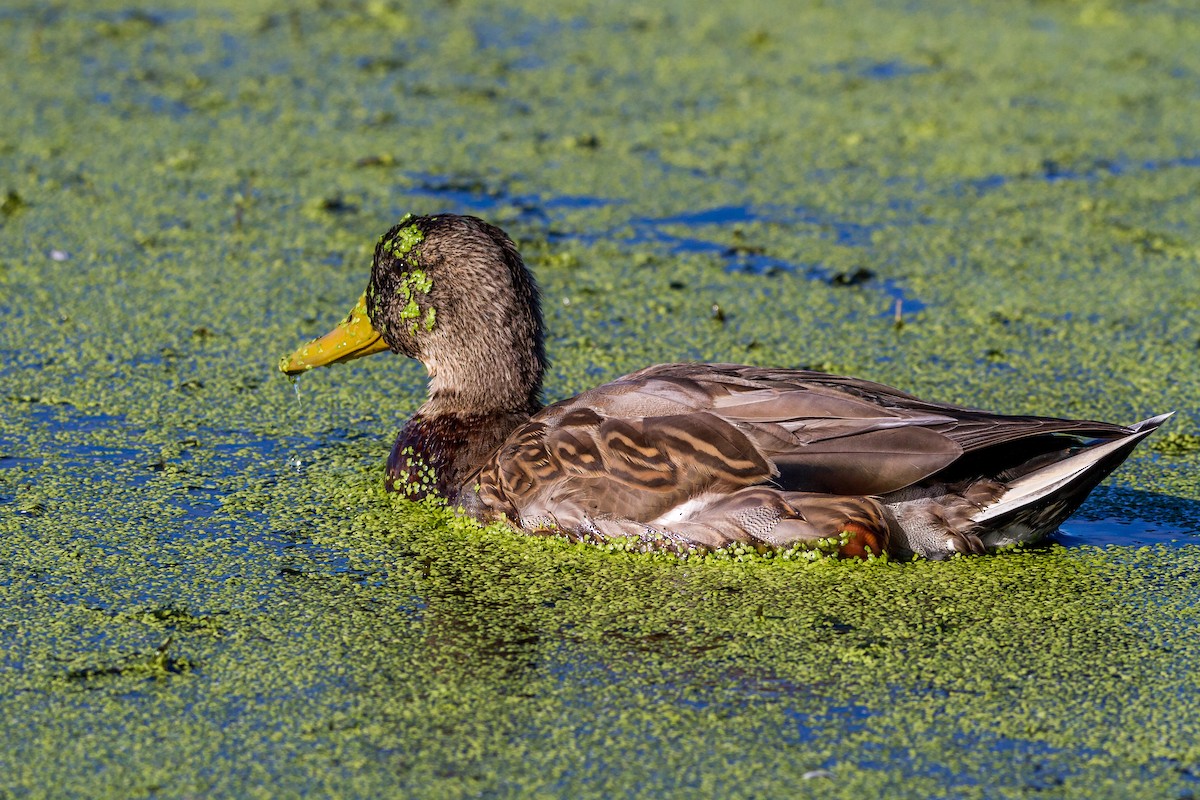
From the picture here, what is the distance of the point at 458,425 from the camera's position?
5.56 m

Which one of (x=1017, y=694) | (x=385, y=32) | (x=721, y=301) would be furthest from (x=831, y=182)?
(x=1017, y=694)

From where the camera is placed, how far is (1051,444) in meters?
4.99

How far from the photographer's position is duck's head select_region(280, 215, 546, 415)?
5.58 meters

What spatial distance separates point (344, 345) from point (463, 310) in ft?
1.69

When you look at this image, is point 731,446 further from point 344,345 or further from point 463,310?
point 344,345

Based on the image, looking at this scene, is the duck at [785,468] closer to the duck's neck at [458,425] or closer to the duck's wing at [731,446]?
the duck's wing at [731,446]

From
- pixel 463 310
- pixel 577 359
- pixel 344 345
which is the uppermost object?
pixel 463 310

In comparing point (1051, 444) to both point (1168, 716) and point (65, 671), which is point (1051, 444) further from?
point (65, 671)

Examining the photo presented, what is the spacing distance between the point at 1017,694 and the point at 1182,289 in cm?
380

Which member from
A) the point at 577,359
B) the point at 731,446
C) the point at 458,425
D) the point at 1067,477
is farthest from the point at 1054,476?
the point at 577,359

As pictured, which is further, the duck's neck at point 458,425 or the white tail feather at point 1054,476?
the duck's neck at point 458,425

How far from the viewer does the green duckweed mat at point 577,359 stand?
12.9ft

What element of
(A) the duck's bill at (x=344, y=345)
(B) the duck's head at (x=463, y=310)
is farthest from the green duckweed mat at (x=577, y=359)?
(B) the duck's head at (x=463, y=310)

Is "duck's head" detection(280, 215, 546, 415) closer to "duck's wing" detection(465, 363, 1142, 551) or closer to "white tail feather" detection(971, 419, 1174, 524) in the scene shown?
"duck's wing" detection(465, 363, 1142, 551)
